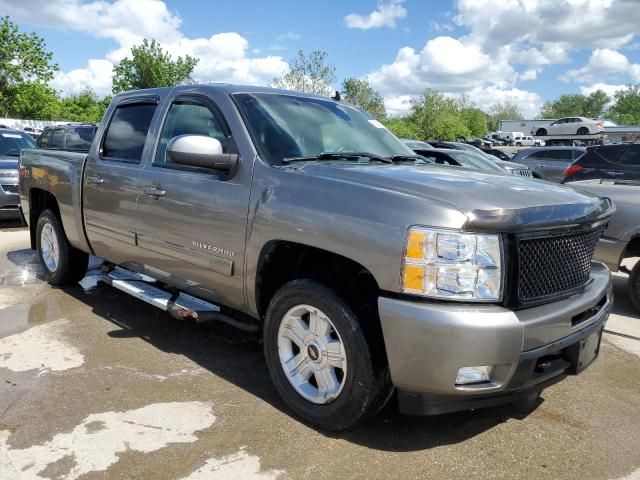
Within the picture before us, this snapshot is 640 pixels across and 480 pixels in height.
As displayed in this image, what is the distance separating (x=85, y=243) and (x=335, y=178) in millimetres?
3119

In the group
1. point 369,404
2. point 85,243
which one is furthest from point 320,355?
point 85,243

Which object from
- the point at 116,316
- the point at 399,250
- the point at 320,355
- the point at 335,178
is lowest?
the point at 116,316

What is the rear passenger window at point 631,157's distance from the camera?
838cm

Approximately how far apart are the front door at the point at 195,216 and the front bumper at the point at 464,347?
48.6 inches

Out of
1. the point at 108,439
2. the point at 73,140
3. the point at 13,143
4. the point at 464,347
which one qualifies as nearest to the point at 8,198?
the point at 13,143

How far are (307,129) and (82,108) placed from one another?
217 ft

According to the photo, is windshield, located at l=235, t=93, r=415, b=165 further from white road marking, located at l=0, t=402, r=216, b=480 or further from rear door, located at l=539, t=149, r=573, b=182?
rear door, located at l=539, t=149, r=573, b=182

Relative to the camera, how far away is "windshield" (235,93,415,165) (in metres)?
3.59

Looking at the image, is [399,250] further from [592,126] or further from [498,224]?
[592,126]

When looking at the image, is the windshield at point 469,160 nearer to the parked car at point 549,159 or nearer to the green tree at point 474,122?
the parked car at point 549,159

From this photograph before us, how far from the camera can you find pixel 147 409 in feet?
11.0

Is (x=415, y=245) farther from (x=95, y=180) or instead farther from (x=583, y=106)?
(x=583, y=106)

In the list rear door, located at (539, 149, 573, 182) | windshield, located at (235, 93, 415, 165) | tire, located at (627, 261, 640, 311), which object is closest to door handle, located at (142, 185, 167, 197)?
windshield, located at (235, 93, 415, 165)

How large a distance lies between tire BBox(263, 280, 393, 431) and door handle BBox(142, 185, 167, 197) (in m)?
1.31
